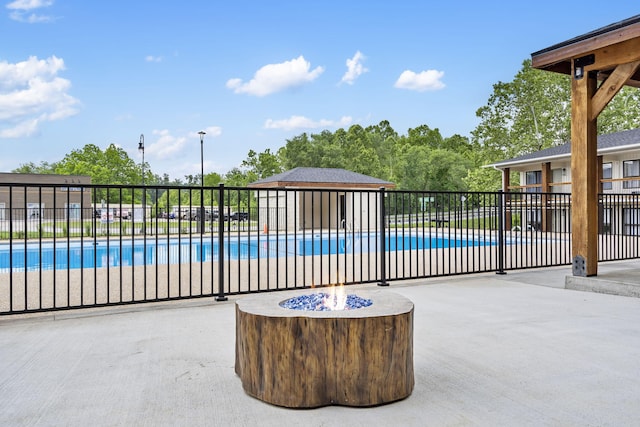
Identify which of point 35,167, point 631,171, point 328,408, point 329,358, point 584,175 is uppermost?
point 35,167

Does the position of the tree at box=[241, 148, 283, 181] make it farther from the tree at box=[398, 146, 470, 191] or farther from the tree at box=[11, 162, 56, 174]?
the tree at box=[11, 162, 56, 174]

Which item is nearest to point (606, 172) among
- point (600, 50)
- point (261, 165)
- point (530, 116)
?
point (530, 116)

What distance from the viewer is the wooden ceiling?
16.0ft

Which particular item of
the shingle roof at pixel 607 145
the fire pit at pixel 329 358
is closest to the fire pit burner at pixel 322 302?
the fire pit at pixel 329 358

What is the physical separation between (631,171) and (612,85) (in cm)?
1284

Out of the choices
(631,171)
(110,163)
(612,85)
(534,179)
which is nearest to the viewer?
(612,85)

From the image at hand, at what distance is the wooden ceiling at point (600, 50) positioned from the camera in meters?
4.87

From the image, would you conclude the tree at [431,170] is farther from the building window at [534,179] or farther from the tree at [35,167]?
the tree at [35,167]

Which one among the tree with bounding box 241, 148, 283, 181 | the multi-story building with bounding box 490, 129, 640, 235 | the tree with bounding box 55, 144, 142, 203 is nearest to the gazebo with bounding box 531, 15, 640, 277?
the multi-story building with bounding box 490, 129, 640, 235

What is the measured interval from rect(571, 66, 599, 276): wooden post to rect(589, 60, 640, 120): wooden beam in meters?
0.06

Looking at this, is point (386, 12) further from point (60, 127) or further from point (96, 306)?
point (60, 127)

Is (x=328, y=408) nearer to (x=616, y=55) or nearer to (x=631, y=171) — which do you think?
(x=616, y=55)

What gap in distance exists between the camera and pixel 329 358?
210 cm

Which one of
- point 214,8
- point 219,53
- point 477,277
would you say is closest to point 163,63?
point 219,53
